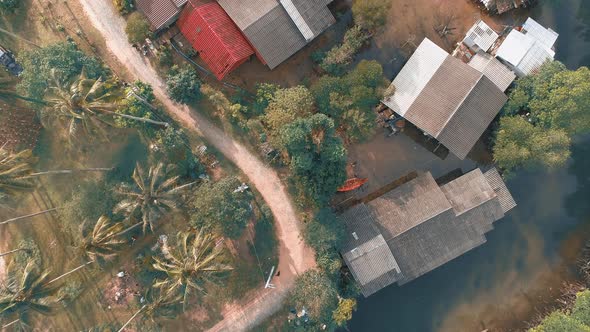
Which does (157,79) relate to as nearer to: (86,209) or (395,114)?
(86,209)

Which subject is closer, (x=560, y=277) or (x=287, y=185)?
(x=287, y=185)

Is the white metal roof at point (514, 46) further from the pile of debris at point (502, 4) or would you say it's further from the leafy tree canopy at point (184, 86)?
the leafy tree canopy at point (184, 86)

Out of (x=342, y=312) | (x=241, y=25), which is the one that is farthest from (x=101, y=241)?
(x=241, y=25)

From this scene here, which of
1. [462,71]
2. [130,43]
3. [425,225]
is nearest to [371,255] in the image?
[425,225]

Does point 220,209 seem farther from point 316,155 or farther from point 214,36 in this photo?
point 214,36

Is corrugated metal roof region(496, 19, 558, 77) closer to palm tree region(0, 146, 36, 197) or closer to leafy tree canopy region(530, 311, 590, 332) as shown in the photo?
leafy tree canopy region(530, 311, 590, 332)

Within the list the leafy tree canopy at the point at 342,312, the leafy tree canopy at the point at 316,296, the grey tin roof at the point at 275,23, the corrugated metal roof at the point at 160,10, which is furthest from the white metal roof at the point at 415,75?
the corrugated metal roof at the point at 160,10

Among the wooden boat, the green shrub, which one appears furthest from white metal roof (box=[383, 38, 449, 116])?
the green shrub

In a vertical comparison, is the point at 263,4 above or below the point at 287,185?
above
